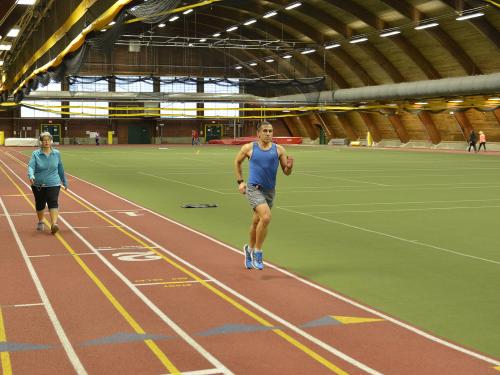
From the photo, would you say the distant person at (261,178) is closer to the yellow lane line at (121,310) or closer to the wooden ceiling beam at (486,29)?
the yellow lane line at (121,310)

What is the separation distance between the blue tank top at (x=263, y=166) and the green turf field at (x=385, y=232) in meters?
1.34

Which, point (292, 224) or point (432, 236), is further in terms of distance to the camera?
point (292, 224)

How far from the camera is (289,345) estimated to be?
652 cm

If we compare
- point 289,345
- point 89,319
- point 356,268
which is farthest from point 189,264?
point 289,345

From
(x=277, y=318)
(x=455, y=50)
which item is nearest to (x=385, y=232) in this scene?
(x=277, y=318)

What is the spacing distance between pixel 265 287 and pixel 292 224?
608cm

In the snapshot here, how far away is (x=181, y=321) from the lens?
7.34 meters

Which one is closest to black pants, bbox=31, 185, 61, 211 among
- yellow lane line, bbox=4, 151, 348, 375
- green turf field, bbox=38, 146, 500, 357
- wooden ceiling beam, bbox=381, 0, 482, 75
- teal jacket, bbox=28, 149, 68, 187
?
teal jacket, bbox=28, 149, 68, 187

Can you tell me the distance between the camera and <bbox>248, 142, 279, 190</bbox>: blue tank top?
9.97 metres

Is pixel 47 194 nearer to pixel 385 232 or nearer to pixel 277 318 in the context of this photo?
pixel 385 232

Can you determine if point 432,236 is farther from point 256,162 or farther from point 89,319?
point 89,319

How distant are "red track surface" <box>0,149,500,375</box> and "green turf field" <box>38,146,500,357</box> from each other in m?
0.64

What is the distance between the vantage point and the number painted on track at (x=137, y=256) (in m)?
10.8

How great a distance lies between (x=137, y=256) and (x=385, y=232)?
5183mm
